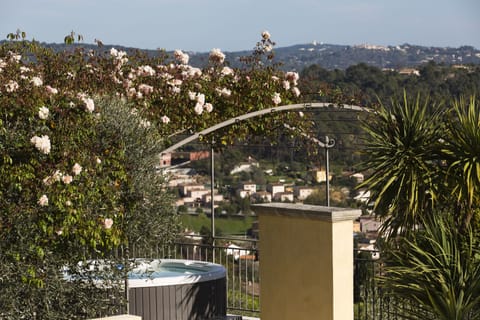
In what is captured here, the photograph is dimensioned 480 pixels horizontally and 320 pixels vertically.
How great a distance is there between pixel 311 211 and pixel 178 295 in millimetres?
2049

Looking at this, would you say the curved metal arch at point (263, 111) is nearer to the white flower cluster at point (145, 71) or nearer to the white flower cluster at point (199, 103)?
the white flower cluster at point (199, 103)

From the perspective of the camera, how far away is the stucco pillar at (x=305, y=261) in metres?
6.24

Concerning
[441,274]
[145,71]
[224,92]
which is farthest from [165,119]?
[441,274]

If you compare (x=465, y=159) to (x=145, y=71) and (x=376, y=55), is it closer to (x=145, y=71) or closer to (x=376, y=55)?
(x=145, y=71)

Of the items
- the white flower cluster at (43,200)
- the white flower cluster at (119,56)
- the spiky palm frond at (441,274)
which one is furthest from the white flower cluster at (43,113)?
the spiky palm frond at (441,274)

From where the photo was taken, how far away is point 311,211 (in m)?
6.31

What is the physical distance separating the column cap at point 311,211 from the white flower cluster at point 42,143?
186 centimetres

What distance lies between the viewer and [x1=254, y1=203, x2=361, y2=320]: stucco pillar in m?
6.24

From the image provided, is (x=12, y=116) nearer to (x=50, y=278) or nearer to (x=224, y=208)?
(x=50, y=278)

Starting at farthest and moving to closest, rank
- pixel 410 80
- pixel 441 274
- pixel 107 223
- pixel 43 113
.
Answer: pixel 410 80 → pixel 441 274 → pixel 107 223 → pixel 43 113

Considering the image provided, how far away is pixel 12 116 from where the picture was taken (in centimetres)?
635

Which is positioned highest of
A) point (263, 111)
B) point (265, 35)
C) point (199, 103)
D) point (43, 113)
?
point (265, 35)

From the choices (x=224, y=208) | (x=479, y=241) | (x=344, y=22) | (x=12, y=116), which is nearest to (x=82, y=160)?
(x=12, y=116)

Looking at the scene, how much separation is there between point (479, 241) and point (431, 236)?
46 centimetres
